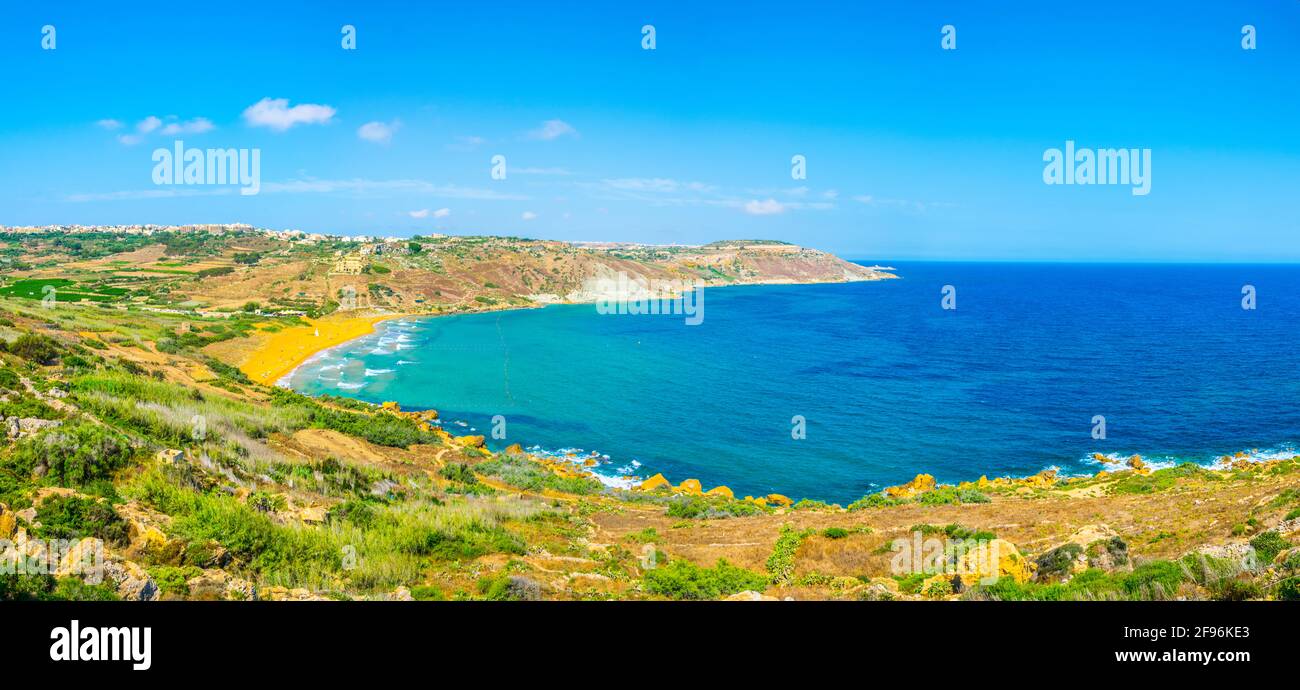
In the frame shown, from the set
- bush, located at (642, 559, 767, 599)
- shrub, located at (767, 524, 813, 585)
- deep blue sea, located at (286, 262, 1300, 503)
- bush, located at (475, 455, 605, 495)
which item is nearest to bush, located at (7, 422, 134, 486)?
bush, located at (642, 559, 767, 599)

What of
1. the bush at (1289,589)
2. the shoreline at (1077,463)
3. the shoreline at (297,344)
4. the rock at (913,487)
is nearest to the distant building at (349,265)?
the shoreline at (297,344)

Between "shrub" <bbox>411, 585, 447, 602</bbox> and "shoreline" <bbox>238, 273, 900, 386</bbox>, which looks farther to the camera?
"shoreline" <bbox>238, 273, 900, 386</bbox>

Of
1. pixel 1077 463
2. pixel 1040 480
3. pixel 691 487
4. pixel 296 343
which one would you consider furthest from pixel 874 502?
pixel 296 343

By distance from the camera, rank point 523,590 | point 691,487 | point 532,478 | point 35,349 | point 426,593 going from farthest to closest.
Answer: point 691,487 → point 532,478 → point 35,349 → point 523,590 → point 426,593

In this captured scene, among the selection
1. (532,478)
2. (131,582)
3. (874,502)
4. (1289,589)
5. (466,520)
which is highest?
(1289,589)

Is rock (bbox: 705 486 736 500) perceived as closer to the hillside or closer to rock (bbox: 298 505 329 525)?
the hillside

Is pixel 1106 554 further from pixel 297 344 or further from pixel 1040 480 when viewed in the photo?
pixel 297 344

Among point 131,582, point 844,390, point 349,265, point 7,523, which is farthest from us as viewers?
point 349,265
